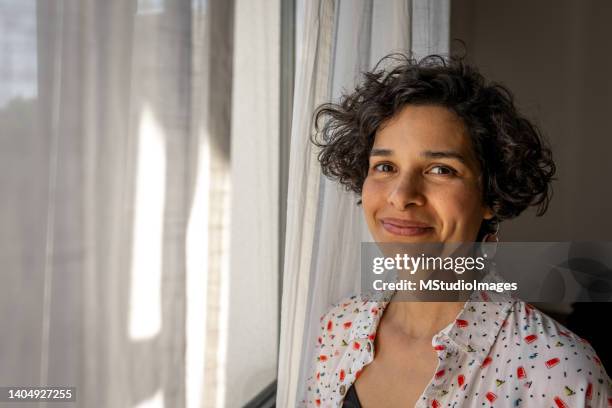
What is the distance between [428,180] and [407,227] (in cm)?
9

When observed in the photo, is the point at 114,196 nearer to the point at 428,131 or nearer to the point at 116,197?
the point at 116,197

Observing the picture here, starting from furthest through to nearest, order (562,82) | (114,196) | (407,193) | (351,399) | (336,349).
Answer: (562,82) < (336,349) < (351,399) < (407,193) < (114,196)

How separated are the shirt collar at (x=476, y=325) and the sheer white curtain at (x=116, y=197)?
0.37 meters

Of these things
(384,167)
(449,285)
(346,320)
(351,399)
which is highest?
(384,167)

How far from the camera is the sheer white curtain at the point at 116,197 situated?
635 millimetres

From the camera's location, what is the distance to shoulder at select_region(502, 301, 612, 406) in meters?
0.78

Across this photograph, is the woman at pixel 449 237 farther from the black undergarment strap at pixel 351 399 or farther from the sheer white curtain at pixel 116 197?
the sheer white curtain at pixel 116 197

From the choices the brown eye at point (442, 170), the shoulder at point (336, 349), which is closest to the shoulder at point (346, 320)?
the shoulder at point (336, 349)

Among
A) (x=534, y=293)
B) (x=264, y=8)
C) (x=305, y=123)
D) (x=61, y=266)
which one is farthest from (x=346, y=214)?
(x=534, y=293)

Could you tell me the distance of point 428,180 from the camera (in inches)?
34.5

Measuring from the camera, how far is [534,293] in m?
1.75

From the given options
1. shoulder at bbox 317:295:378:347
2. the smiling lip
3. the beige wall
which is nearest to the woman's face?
the smiling lip

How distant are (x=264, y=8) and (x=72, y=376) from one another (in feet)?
3.10

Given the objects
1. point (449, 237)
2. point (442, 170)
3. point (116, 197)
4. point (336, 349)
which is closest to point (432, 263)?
point (449, 237)
